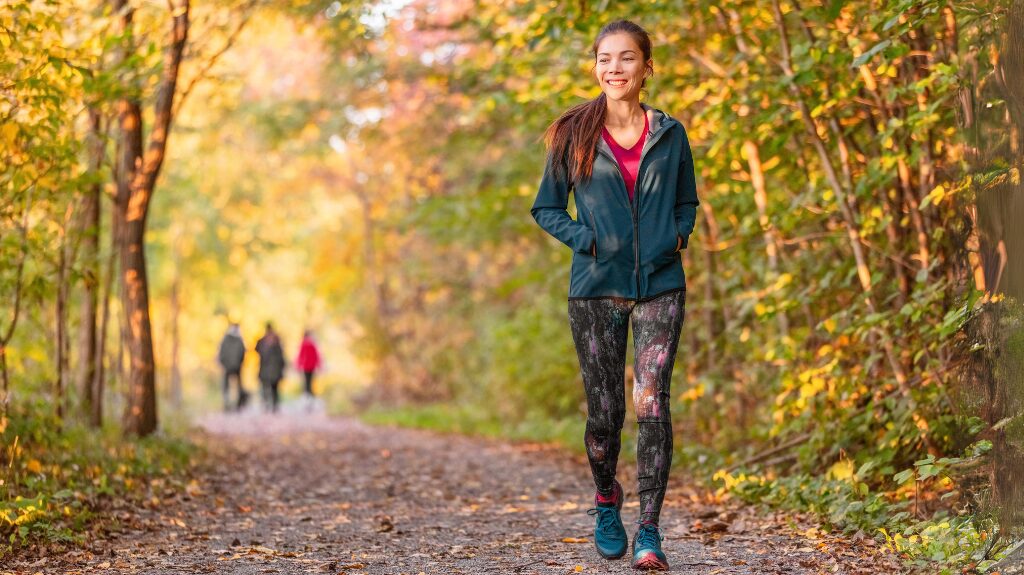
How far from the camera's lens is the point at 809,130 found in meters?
6.74

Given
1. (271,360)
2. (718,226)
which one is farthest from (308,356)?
(718,226)

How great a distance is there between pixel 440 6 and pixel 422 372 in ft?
33.7

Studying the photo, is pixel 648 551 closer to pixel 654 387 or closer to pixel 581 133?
pixel 654 387

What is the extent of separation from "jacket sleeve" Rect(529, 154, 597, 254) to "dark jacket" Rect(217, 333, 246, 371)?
18662 mm

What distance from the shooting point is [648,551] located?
4.39 metres

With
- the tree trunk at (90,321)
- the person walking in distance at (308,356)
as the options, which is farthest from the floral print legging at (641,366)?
the person walking in distance at (308,356)

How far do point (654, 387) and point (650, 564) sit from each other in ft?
2.35

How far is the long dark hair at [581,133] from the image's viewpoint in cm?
448

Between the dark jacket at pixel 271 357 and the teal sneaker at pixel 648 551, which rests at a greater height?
the dark jacket at pixel 271 357

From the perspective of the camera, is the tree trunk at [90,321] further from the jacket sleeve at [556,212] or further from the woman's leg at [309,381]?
the woman's leg at [309,381]

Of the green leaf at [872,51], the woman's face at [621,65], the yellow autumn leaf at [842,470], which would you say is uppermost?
the green leaf at [872,51]

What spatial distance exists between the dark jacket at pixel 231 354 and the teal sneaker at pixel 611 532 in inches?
730

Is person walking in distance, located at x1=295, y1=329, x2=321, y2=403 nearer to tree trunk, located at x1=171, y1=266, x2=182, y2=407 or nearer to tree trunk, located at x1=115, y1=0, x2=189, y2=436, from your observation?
tree trunk, located at x1=171, y1=266, x2=182, y2=407

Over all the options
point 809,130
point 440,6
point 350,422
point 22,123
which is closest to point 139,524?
point 22,123
